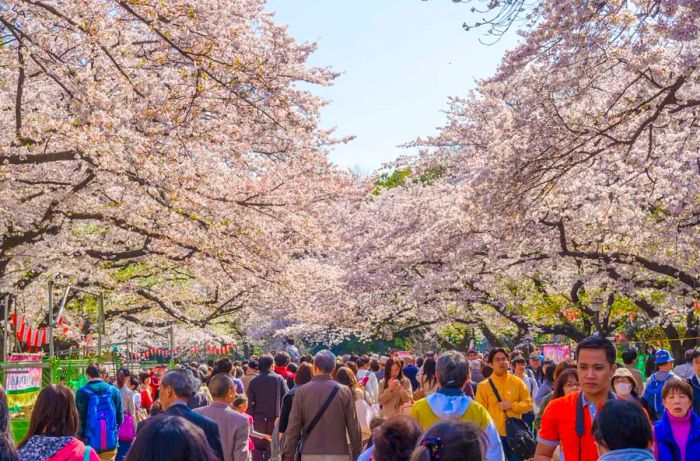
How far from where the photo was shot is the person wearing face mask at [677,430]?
6.59 m

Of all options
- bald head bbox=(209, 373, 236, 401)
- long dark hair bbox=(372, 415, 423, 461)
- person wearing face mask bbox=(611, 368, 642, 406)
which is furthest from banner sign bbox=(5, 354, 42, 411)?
long dark hair bbox=(372, 415, 423, 461)

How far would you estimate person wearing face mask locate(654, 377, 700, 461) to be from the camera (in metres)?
6.59

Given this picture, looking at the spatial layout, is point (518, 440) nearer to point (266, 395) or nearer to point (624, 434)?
point (266, 395)

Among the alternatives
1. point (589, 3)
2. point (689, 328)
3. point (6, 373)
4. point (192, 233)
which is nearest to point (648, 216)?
point (689, 328)

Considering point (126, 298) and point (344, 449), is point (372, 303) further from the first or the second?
point (344, 449)

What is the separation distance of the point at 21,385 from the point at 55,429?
1038 cm

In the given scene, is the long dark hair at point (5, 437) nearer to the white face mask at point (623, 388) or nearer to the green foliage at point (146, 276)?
the white face mask at point (623, 388)

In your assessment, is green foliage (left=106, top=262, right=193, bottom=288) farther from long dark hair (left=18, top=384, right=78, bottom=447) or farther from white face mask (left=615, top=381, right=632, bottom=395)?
long dark hair (left=18, top=384, right=78, bottom=447)

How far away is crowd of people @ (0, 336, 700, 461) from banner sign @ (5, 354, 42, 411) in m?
1.98

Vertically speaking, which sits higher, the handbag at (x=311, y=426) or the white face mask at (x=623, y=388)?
the white face mask at (x=623, y=388)

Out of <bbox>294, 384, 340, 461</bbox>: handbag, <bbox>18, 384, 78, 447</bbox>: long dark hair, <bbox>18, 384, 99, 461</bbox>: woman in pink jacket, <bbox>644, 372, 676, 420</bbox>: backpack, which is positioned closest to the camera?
<bbox>18, 384, 99, 461</bbox>: woman in pink jacket

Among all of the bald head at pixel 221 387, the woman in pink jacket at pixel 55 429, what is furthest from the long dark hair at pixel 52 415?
the bald head at pixel 221 387

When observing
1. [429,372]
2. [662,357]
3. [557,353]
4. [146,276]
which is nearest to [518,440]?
[429,372]

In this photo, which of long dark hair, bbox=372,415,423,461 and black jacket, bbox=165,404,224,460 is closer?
long dark hair, bbox=372,415,423,461
